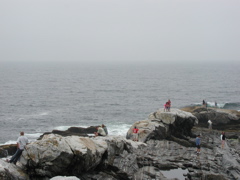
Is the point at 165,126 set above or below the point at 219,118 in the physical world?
above

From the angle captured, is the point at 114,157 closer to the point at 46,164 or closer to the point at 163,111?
the point at 46,164

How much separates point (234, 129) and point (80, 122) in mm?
30566

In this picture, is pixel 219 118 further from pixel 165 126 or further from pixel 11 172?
pixel 11 172

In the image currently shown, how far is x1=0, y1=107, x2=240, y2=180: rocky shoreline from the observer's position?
19.4 m

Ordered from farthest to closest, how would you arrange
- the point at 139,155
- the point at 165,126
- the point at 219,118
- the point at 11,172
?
the point at 219,118
the point at 165,126
the point at 139,155
the point at 11,172

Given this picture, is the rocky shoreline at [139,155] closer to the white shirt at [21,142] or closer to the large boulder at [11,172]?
the large boulder at [11,172]

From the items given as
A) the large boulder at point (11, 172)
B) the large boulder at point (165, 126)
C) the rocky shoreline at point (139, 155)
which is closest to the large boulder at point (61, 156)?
the rocky shoreline at point (139, 155)

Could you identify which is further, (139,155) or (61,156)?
(139,155)

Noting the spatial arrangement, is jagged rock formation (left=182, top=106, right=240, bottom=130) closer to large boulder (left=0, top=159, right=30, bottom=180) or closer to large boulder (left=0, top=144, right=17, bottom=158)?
large boulder (left=0, top=144, right=17, bottom=158)

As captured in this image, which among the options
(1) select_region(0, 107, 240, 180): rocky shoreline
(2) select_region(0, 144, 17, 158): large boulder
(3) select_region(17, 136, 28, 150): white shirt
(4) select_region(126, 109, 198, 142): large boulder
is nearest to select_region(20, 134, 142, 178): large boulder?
(1) select_region(0, 107, 240, 180): rocky shoreline

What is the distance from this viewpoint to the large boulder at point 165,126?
113ft

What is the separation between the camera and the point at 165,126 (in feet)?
120

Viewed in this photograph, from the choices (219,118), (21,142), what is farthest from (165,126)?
(21,142)

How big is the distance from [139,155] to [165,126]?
34.7ft
